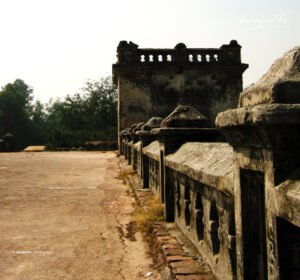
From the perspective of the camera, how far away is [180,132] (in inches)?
181

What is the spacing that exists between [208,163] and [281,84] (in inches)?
58.8

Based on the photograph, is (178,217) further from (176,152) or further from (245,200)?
(245,200)

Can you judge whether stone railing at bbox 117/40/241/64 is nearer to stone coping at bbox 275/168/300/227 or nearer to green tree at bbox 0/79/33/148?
stone coping at bbox 275/168/300/227

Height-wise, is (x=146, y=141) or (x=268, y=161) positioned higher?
(x=268, y=161)

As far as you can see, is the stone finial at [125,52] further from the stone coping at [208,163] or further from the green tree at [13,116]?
the green tree at [13,116]

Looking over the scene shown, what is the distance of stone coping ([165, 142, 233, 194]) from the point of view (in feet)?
8.21

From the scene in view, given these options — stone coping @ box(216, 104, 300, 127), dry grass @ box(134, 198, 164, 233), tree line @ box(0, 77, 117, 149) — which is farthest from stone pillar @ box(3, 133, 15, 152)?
stone coping @ box(216, 104, 300, 127)

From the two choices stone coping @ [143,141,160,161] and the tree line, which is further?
the tree line

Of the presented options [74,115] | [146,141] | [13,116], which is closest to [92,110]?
[74,115]

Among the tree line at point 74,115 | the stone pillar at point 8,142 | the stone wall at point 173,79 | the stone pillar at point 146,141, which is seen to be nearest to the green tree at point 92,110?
the tree line at point 74,115

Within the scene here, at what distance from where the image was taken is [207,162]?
3.14 metres

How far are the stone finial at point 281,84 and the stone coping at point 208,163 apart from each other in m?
0.68

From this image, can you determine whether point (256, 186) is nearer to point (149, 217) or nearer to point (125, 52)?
point (149, 217)

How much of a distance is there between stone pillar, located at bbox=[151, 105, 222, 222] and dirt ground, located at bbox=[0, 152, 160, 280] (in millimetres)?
630
